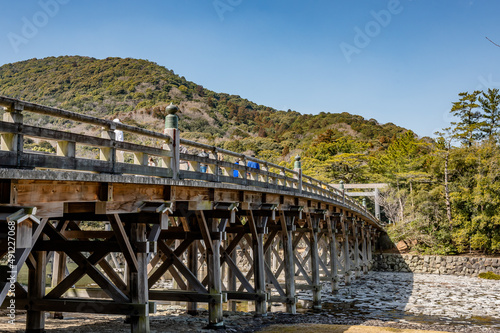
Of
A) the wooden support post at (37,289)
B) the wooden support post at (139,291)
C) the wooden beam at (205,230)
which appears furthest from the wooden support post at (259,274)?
the wooden support post at (37,289)

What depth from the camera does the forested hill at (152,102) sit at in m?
90.9

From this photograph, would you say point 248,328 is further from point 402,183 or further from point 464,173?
point 402,183

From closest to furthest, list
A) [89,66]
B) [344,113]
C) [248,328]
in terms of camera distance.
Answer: [248,328] → [344,113] → [89,66]

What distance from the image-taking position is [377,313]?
15094mm

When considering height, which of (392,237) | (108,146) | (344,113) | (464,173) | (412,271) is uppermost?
(344,113)

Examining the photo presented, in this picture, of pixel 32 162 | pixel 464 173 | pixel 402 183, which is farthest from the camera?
pixel 402 183

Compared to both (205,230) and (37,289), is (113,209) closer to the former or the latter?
(37,289)

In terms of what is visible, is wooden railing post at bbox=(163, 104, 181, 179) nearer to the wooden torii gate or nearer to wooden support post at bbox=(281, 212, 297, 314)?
wooden support post at bbox=(281, 212, 297, 314)

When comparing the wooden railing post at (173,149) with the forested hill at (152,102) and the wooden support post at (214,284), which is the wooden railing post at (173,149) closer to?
the wooden support post at (214,284)

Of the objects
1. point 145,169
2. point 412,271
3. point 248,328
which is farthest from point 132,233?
point 412,271

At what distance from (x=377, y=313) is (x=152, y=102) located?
Answer: 97.4m

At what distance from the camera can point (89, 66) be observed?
131125mm

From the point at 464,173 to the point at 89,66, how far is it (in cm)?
11880

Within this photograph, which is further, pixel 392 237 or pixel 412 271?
pixel 392 237
